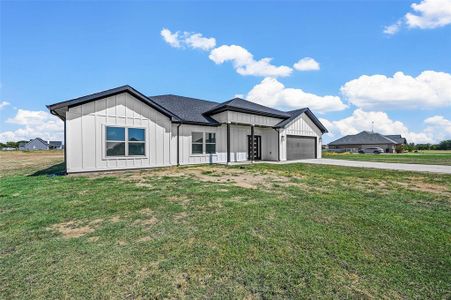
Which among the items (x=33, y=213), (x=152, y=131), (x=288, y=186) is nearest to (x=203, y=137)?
(x=152, y=131)

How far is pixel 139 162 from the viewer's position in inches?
456

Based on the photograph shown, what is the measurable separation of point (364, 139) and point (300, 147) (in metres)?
45.2

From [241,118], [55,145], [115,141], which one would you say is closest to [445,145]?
[241,118]

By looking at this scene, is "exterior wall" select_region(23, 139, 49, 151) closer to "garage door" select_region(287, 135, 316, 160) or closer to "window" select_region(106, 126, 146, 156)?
"window" select_region(106, 126, 146, 156)

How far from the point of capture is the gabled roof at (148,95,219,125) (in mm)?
14100

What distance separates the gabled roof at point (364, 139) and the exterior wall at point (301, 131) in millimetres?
40702

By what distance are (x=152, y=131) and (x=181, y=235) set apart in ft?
30.8

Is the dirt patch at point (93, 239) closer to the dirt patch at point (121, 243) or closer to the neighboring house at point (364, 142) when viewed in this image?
the dirt patch at point (121, 243)

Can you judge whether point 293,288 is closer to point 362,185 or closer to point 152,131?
point 362,185

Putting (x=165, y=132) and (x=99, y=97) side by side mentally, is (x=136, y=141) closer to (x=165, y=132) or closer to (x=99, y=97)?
(x=165, y=132)

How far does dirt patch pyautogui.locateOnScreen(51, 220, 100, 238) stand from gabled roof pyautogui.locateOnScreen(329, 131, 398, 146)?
6231 cm

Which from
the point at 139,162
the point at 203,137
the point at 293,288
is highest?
the point at 203,137

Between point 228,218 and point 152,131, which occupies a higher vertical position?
point 152,131

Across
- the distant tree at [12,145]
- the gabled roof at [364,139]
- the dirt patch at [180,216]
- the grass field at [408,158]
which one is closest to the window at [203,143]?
the dirt patch at [180,216]
